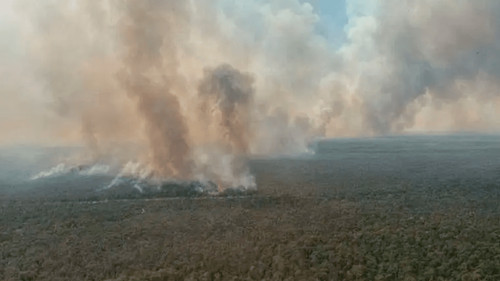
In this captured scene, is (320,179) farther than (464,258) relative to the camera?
Yes

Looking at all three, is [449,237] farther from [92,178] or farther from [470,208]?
[92,178]

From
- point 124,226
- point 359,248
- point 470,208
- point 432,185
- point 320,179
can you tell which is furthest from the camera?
point 320,179

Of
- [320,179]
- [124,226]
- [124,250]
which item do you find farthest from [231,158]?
[124,250]

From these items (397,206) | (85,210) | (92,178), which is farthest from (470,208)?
(92,178)

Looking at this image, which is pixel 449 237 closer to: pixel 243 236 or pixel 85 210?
pixel 243 236

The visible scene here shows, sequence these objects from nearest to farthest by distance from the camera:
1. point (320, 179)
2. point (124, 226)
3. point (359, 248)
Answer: point (359, 248) < point (124, 226) < point (320, 179)

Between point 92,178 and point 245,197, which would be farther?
point 92,178

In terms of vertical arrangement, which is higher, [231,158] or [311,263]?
[231,158]

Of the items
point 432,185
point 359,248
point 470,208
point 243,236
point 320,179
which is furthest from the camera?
point 320,179

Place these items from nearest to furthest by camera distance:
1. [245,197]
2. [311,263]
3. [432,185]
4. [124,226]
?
[311,263] → [124,226] → [245,197] → [432,185]
